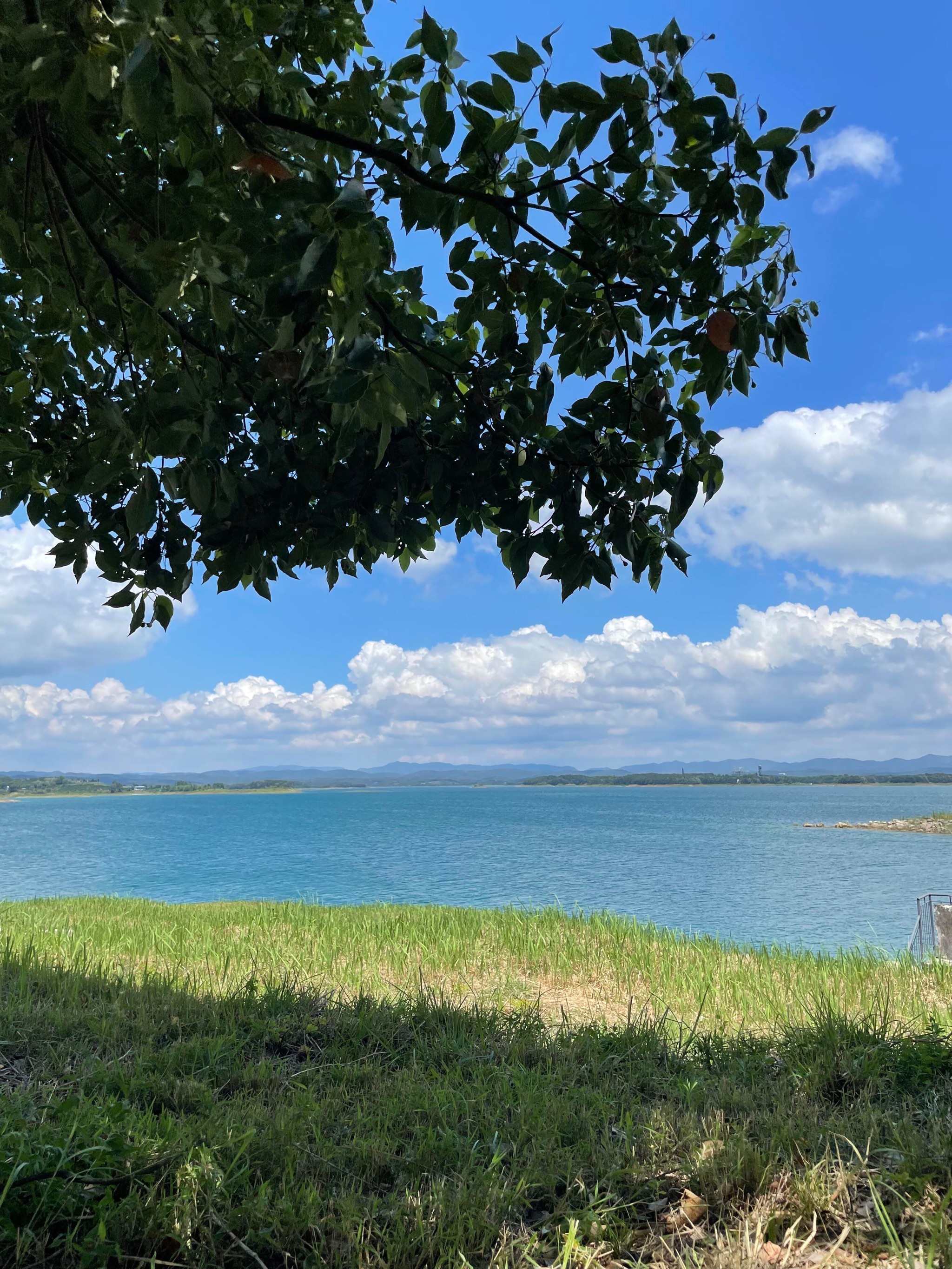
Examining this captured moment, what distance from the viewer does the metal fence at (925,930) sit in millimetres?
9969

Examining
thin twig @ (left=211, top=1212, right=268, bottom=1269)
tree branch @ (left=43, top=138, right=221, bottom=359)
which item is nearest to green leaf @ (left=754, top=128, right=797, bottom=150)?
tree branch @ (left=43, top=138, right=221, bottom=359)

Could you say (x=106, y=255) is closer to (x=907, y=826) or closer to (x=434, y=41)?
(x=434, y=41)

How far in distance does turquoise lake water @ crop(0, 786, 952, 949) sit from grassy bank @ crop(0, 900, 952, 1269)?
11360 millimetres

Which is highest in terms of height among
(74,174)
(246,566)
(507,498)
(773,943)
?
(74,174)

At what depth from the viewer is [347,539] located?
3.52 m

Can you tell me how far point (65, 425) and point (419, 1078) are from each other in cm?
360

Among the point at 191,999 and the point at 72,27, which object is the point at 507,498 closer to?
the point at 72,27

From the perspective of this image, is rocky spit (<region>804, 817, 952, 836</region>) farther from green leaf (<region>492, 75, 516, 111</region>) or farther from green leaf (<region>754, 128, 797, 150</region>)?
green leaf (<region>492, 75, 516, 111</region>)

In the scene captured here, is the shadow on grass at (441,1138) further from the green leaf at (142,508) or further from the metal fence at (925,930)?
the metal fence at (925,930)

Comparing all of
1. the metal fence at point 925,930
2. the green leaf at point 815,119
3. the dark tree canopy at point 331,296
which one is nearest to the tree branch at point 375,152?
the dark tree canopy at point 331,296

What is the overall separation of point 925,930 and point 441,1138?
10.2 meters

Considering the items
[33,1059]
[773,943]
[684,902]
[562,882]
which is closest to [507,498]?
[33,1059]

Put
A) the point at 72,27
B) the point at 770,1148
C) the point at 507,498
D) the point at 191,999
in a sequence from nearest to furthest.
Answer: the point at 72,27, the point at 770,1148, the point at 507,498, the point at 191,999

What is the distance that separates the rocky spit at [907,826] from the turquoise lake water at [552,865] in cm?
228
